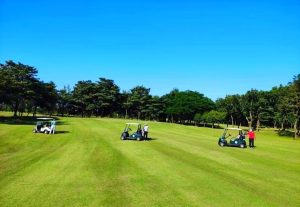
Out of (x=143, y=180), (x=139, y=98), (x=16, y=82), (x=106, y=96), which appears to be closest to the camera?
(x=143, y=180)

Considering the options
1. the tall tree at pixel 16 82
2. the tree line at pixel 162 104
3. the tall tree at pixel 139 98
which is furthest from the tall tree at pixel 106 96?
the tall tree at pixel 16 82

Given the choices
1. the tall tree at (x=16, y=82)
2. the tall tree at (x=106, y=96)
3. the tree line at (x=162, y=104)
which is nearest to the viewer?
the tall tree at (x=16, y=82)

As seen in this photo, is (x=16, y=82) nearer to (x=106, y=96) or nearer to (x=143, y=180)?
(x=106, y=96)

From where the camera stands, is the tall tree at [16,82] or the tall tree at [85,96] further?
the tall tree at [85,96]

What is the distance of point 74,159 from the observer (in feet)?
84.1

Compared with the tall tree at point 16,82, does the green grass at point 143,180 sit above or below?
below

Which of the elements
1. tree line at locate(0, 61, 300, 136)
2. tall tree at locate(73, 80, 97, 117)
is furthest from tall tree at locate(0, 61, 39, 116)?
tall tree at locate(73, 80, 97, 117)

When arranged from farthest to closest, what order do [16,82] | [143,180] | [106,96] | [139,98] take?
[139,98]
[106,96]
[16,82]
[143,180]

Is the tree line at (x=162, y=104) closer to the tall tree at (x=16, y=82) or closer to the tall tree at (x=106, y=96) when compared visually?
the tall tree at (x=106, y=96)

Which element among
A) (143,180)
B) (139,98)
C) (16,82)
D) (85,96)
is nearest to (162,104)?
(139,98)

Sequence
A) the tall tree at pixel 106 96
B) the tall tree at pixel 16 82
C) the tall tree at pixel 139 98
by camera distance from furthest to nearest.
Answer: the tall tree at pixel 139 98 → the tall tree at pixel 106 96 → the tall tree at pixel 16 82

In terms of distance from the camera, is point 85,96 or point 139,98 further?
point 139,98

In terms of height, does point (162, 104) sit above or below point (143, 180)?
above

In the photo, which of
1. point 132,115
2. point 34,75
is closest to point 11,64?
point 34,75
